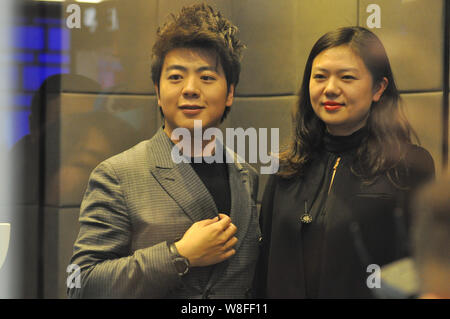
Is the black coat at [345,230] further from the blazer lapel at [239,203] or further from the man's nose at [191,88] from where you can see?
the man's nose at [191,88]

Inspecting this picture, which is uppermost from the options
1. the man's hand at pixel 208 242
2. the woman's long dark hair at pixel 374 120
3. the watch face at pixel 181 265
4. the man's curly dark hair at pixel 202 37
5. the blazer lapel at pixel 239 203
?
the man's curly dark hair at pixel 202 37

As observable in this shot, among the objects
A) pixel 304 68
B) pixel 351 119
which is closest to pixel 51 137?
pixel 304 68

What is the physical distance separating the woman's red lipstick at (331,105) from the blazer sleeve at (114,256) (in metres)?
0.60

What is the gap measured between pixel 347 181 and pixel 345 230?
0.45 feet

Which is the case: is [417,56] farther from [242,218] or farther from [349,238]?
[242,218]

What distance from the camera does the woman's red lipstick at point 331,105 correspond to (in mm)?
1358

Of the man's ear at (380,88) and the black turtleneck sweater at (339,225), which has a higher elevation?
the man's ear at (380,88)

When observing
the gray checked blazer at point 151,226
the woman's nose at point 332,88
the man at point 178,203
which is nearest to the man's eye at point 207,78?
the man at point 178,203

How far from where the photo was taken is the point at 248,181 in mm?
1404

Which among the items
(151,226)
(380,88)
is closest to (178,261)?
(151,226)

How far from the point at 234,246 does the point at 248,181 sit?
0.63 ft

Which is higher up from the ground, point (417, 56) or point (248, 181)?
point (417, 56)

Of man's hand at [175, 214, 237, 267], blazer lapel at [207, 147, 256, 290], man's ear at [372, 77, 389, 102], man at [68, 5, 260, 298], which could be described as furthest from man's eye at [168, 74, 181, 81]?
man's ear at [372, 77, 389, 102]

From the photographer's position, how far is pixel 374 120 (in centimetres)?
136
